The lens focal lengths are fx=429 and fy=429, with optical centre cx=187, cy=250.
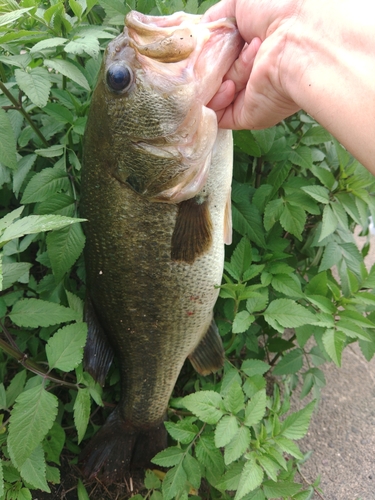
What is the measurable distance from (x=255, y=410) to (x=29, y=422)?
68 centimetres

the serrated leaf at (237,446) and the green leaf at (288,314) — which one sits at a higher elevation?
the green leaf at (288,314)

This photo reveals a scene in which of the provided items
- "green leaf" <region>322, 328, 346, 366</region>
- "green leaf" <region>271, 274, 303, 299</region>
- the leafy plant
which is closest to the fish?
the leafy plant

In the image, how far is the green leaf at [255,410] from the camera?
4.38 feet

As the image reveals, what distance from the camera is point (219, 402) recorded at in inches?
55.0


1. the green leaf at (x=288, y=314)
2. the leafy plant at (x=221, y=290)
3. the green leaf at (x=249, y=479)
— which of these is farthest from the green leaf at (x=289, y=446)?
the green leaf at (x=288, y=314)

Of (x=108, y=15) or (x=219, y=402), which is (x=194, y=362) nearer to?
(x=219, y=402)

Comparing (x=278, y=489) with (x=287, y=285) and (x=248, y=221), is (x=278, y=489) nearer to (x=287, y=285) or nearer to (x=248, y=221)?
(x=287, y=285)

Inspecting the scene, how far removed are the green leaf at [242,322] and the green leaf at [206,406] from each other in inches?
9.7

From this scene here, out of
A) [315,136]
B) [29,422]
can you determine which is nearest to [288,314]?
[315,136]

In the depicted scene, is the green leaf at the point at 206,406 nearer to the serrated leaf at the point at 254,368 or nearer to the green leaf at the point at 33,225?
the serrated leaf at the point at 254,368

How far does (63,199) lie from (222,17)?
2.77 feet

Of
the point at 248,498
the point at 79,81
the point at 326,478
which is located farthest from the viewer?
the point at 326,478

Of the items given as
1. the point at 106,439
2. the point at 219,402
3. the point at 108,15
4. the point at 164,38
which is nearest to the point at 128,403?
the point at 106,439

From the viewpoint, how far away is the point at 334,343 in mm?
1463
